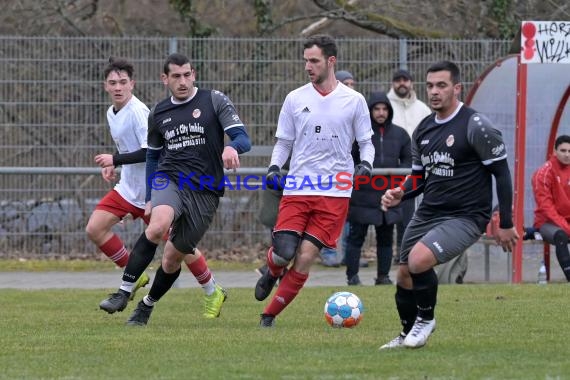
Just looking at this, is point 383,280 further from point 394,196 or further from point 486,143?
point 486,143

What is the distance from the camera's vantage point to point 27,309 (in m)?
11.4

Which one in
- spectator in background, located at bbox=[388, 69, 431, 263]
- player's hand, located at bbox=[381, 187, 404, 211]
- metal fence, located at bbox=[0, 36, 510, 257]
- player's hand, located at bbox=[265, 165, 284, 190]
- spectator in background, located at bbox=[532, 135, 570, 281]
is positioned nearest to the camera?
player's hand, located at bbox=[381, 187, 404, 211]

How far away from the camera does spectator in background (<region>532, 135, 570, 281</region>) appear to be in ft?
47.0

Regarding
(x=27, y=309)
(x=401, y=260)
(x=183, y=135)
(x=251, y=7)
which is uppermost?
(x=251, y=7)

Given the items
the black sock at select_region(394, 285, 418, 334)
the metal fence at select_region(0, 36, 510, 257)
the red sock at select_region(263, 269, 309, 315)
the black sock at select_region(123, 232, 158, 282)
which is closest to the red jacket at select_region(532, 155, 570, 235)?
the metal fence at select_region(0, 36, 510, 257)

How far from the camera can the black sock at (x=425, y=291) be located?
7949mm

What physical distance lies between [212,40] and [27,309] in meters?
5.97

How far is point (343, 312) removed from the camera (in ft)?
31.5

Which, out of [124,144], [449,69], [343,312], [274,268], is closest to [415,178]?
[449,69]

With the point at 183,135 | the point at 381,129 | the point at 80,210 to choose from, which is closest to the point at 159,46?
the point at 80,210

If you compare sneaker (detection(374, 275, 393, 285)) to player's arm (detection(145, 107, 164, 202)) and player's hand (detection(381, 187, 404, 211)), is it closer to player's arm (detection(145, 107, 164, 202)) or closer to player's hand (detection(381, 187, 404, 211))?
player's arm (detection(145, 107, 164, 202))

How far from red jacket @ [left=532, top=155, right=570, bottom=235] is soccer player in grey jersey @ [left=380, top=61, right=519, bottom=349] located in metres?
6.29

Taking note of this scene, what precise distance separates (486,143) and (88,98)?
9339 mm

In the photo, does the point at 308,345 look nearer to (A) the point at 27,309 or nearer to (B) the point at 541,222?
(A) the point at 27,309
